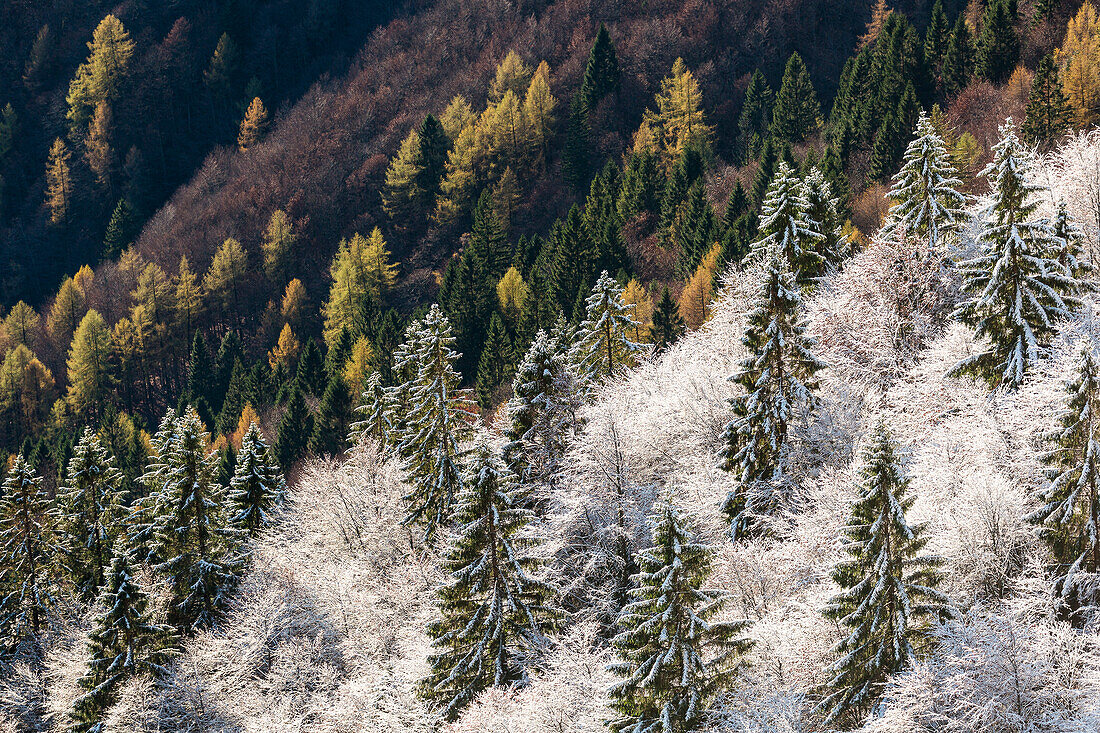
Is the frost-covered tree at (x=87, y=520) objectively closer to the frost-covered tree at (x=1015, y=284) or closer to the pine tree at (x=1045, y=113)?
the frost-covered tree at (x=1015, y=284)

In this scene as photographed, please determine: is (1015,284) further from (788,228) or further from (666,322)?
(666,322)

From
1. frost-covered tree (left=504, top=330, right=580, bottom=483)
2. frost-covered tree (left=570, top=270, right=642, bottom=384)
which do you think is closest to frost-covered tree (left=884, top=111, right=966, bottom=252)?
frost-covered tree (left=570, top=270, right=642, bottom=384)

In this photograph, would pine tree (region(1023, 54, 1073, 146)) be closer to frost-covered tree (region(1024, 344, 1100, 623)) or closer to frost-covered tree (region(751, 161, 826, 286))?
frost-covered tree (region(751, 161, 826, 286))

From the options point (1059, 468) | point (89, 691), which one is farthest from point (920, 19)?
point (89, 691)

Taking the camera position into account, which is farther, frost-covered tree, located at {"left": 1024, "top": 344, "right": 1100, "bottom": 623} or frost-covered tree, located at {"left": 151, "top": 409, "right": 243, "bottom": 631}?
frost-covered tree, located at {"left": 151, "top": 409, "right": 243, "bottom": 631}

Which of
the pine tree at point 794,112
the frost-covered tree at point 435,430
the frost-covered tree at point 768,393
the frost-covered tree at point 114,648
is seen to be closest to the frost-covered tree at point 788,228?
the frost-covered tree at point 768,393

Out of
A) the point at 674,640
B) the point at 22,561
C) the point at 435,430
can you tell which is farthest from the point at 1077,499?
the point at 22,561

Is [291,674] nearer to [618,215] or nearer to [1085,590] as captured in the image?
[1085,590]
